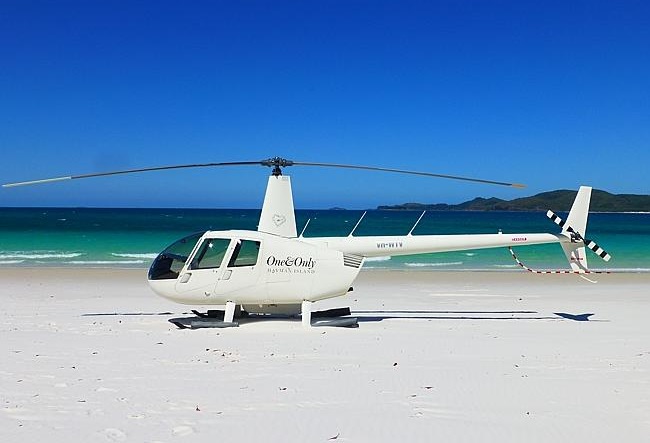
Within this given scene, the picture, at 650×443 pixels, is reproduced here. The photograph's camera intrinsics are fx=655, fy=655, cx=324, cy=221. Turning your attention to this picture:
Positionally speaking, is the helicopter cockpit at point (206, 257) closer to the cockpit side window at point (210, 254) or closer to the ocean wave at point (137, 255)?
the cockpit side window at point (210, 254)

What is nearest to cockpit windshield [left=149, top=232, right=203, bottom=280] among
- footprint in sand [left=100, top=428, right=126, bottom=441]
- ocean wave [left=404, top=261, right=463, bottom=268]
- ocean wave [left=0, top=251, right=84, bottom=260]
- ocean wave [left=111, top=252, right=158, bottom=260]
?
footprint in sand [left=100, top=428, right=126, bottom=441]

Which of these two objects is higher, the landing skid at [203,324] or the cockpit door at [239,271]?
the cockpit door at [239,271]

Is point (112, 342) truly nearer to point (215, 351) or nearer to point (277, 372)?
point (215, 351)

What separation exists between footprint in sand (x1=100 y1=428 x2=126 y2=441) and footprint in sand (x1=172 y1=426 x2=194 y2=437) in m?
0.37

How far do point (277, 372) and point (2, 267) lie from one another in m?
20.5

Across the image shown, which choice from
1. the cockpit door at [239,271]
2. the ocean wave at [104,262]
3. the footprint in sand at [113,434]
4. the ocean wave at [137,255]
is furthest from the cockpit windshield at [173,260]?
the ocean wave at [137,255]

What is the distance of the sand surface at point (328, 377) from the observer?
516 centimetres

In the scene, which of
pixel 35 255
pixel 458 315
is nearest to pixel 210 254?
pixel 458 315

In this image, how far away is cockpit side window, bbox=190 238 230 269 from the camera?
10094 mm

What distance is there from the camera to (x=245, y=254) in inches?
398

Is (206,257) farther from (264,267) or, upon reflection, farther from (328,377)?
(328,377)

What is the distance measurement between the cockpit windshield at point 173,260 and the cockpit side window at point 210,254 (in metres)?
0.18

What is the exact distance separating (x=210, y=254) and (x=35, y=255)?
24.1 metres

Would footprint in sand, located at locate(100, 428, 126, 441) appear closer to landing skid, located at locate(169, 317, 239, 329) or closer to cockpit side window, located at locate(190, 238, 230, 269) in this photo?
landing skid, located at locate(169, 317, 239, 329)
